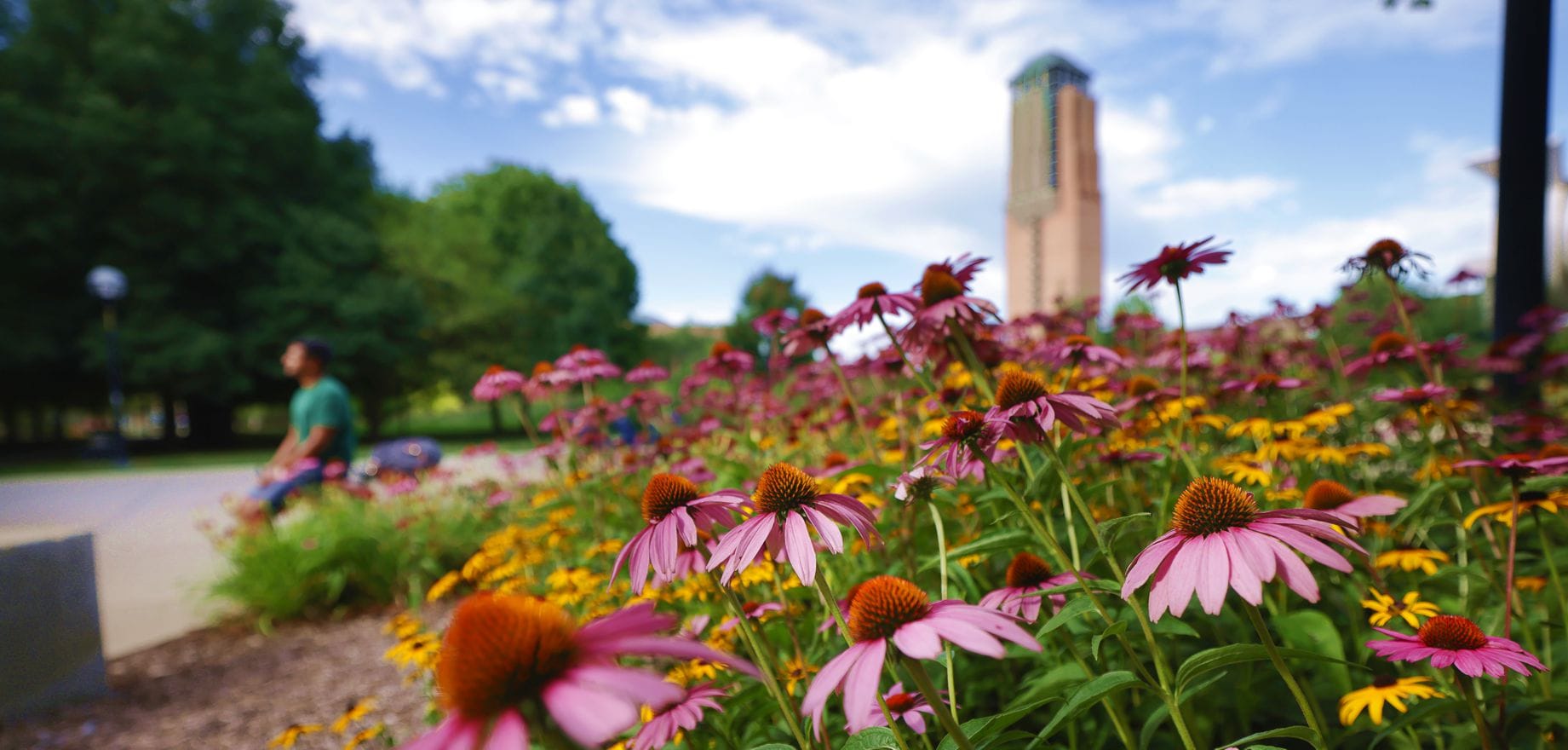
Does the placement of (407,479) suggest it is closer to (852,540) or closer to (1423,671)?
(852,540)

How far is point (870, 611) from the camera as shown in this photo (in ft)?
2.30

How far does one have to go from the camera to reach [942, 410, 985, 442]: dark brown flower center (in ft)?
3.36

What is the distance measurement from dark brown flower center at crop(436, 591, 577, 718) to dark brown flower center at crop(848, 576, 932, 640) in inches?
10.8

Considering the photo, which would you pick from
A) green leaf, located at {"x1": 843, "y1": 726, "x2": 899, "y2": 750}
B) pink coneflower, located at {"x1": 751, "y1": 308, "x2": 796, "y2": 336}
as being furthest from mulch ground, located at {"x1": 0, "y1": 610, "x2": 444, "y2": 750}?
green leaf, located at {"x1": 843, "y1": 726, "x2": 899, "y2": 750}

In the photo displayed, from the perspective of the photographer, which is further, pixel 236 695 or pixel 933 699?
pixel 236 695

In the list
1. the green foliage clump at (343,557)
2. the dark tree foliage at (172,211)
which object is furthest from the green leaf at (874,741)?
the dark tree foliage at (172,211)

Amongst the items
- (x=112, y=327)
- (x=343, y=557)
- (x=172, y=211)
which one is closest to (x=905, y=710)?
(x=343, y=557)

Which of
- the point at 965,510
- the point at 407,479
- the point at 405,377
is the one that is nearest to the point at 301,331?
the point at 405,377

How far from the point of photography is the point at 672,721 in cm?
93

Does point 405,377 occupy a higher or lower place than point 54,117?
lower

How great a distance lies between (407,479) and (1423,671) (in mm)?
4582

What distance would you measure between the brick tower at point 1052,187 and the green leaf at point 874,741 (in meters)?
15.5

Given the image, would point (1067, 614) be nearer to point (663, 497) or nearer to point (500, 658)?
point (663, 497)

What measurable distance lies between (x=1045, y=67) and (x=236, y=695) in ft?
58.7
